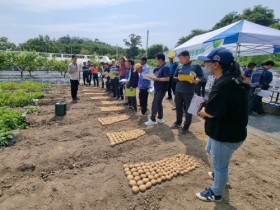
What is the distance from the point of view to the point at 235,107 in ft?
7.54

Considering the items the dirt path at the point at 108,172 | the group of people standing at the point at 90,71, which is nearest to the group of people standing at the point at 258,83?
the dirt path at the point at 108,172

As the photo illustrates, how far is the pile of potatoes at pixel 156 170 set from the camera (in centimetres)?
311

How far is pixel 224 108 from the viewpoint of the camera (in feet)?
7.42

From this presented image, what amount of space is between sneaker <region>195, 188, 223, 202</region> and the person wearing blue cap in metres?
0.31

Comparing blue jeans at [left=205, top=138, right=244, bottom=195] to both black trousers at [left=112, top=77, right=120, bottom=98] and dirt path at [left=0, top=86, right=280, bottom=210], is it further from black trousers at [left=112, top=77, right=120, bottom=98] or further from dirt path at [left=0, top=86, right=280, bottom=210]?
black trousers at [left=112, top=77, right=120, bottom=98]

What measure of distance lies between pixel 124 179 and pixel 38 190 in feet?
4.02

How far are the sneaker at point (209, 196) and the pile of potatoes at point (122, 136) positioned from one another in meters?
2.22

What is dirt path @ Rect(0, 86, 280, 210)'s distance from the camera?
2818 millimetres

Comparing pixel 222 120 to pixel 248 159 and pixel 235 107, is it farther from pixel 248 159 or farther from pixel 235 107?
pixel 248 159

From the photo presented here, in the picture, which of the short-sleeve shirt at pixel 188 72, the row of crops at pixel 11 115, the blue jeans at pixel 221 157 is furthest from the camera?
the short-sleeve shirt at pixel 188 72

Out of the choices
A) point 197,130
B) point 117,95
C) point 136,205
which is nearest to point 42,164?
point 136,205

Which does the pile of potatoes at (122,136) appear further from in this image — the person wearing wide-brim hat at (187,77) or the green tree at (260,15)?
the green tree at (260,15)

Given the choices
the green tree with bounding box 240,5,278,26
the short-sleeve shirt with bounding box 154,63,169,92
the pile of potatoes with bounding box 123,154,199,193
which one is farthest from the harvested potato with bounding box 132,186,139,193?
the green tree with bounding box 240,5,278,26

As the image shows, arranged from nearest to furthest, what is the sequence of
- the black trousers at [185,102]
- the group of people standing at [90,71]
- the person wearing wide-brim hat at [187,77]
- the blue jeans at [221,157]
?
the blue jeans at [221,157] < the person wearing wide-brim hat at [187,77] < the black trousers at [185,102] < the group of people standing at [90,71]
